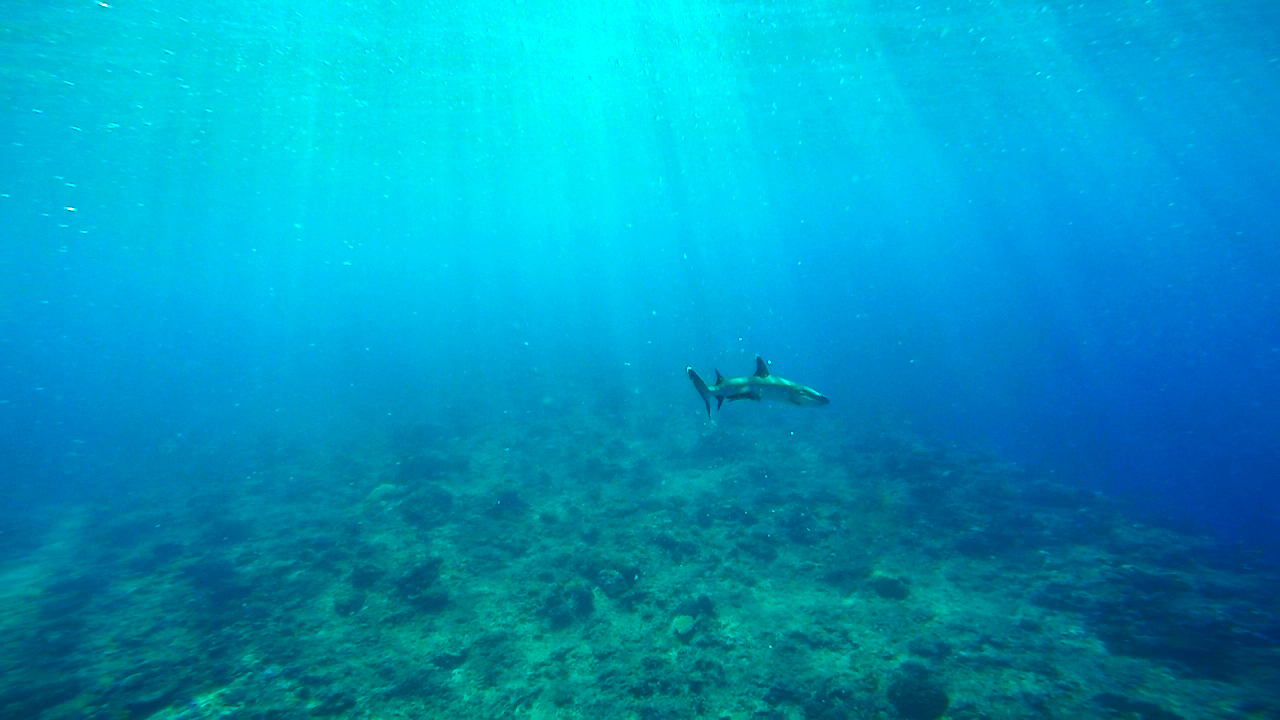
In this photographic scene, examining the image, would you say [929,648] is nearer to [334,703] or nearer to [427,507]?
[334,703]

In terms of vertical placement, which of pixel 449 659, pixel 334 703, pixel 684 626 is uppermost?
pixel 684 626

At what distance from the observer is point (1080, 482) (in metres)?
14.6

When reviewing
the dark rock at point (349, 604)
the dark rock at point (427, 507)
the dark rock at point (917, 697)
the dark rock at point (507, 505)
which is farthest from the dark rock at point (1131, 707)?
the dark rock at point (427, 507)

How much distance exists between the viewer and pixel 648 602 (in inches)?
341

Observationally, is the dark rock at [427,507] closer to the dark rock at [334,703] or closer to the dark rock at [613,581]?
the dark rock at [613,581]

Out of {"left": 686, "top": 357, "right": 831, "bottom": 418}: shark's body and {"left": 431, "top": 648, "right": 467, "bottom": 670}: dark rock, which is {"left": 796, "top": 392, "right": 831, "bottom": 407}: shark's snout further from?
{"left": 431, "top": 648, "right": 467, "bottom": 670}: dark rock

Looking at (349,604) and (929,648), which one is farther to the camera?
(349,604)

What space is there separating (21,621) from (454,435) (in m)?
10.6

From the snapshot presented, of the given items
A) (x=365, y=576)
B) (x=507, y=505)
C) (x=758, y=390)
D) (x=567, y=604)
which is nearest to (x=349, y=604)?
(x=365, y=576)

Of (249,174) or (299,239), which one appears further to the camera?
(299,239)

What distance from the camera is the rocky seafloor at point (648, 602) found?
21.8ft

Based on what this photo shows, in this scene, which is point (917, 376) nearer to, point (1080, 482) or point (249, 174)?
point (1080, 482)

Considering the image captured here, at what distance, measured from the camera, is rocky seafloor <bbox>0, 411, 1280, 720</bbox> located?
21.8 feet

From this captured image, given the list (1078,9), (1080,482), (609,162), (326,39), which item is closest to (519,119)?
(326,39)
